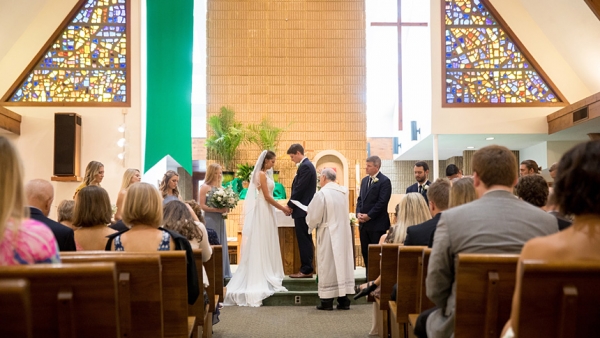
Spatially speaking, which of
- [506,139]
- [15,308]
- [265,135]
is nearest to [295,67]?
[265,135]

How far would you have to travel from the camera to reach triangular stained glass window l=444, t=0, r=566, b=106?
10320mm

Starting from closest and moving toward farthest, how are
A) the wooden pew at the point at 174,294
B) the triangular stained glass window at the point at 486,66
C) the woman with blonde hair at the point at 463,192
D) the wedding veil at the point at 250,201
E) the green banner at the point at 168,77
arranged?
the wooden pew at the point at 174,294
the woman with blonde hair at the point at 463,192
the green banner at the point at 168,77
the wedding veil at the point at 250,201
the triangular stained glass window at the point at 486,66

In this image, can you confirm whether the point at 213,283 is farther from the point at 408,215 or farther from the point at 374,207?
the point at 374,207

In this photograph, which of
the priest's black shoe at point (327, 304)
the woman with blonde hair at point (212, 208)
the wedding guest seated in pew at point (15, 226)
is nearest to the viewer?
the wedding guest seated in pew at point (15, 226)

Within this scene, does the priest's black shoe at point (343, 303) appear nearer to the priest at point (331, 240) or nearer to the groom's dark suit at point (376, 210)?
the priest at point (331, 240)

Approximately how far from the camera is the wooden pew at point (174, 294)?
2.99 metres

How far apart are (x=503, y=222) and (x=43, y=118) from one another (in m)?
8.92

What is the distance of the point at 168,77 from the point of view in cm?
661

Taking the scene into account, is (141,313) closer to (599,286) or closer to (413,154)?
(599,286)

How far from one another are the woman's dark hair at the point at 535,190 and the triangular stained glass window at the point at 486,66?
6.55 m

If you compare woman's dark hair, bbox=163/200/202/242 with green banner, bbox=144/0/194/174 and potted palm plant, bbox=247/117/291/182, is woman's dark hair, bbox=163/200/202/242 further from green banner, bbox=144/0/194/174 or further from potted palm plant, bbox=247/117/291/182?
potted palm plant, bbox=247/117/291/182

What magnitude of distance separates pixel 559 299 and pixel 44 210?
9.60 ft

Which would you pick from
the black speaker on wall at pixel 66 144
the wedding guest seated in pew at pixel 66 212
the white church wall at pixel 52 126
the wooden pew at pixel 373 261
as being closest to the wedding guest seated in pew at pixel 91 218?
the wedding guest seated in pew at pixel 66 212

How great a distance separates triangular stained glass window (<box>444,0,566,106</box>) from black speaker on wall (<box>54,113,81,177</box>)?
19.5ft
